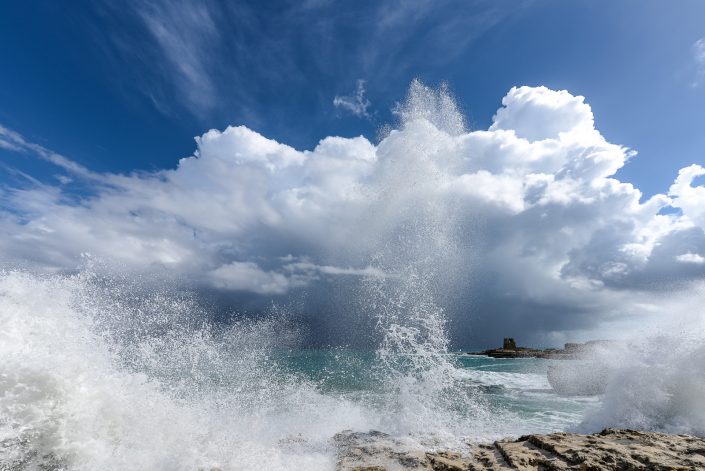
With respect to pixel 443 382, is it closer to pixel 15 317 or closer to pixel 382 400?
pixel 382 400

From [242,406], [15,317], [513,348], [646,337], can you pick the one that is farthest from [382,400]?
[513,348]

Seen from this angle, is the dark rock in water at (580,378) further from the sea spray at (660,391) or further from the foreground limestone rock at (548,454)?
the foreground limestone rock at (548,454)

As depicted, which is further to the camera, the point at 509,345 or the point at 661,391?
the point at 509,345

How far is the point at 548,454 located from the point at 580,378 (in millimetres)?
17909

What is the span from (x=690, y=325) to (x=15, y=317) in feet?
86.9

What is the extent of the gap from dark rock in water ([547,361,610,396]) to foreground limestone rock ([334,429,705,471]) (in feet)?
45.9

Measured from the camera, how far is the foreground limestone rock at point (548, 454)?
755 centimetres

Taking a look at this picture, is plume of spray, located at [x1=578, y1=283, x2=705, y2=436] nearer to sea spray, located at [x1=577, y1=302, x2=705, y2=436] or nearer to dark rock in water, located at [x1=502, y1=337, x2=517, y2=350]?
sea spray, located at [x1=577, y1=302, x2=705, y2=436]

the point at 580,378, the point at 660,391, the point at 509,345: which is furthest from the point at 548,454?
the point at 509,345

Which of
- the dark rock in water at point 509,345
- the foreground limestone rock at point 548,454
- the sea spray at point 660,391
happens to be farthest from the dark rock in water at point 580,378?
the dark rock in water at point 509,345

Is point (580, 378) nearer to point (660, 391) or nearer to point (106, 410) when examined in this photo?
point (660, 391)

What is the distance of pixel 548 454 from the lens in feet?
27.4

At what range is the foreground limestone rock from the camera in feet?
24.8

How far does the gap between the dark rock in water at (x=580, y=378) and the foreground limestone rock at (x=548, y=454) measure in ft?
45.9
